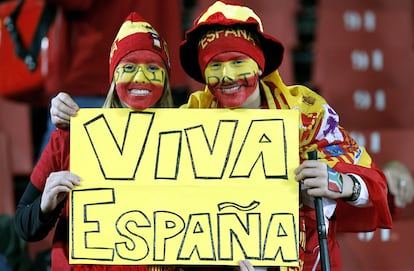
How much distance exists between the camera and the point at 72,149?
2.18 metres

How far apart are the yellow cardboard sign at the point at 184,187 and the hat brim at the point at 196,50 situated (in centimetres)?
15

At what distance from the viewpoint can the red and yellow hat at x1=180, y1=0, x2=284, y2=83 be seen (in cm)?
217

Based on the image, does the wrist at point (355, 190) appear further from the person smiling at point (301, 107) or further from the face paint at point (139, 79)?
the face paint at point (139, 79)

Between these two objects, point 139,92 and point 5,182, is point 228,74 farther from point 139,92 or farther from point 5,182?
point 5,182

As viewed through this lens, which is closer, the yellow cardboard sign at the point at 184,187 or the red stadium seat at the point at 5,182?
the yellow cardboard sign at the point at 184,187

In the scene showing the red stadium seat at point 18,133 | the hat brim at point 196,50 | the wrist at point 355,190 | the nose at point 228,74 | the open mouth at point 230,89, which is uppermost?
the red stadium seat at point 18,133

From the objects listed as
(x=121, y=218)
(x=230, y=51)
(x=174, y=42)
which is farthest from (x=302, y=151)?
(x=174, y=42)

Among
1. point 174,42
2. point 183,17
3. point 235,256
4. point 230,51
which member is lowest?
point 235,256

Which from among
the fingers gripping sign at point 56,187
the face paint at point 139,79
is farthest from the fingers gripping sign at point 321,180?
the fingers gripping sign at point 56,187

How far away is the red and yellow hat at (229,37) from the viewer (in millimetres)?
2172

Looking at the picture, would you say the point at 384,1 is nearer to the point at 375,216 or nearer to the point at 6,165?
the point at 6,165

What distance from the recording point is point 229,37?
2.17 meters

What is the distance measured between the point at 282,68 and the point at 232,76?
193 centimetres

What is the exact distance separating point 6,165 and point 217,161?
1907 millimetres
